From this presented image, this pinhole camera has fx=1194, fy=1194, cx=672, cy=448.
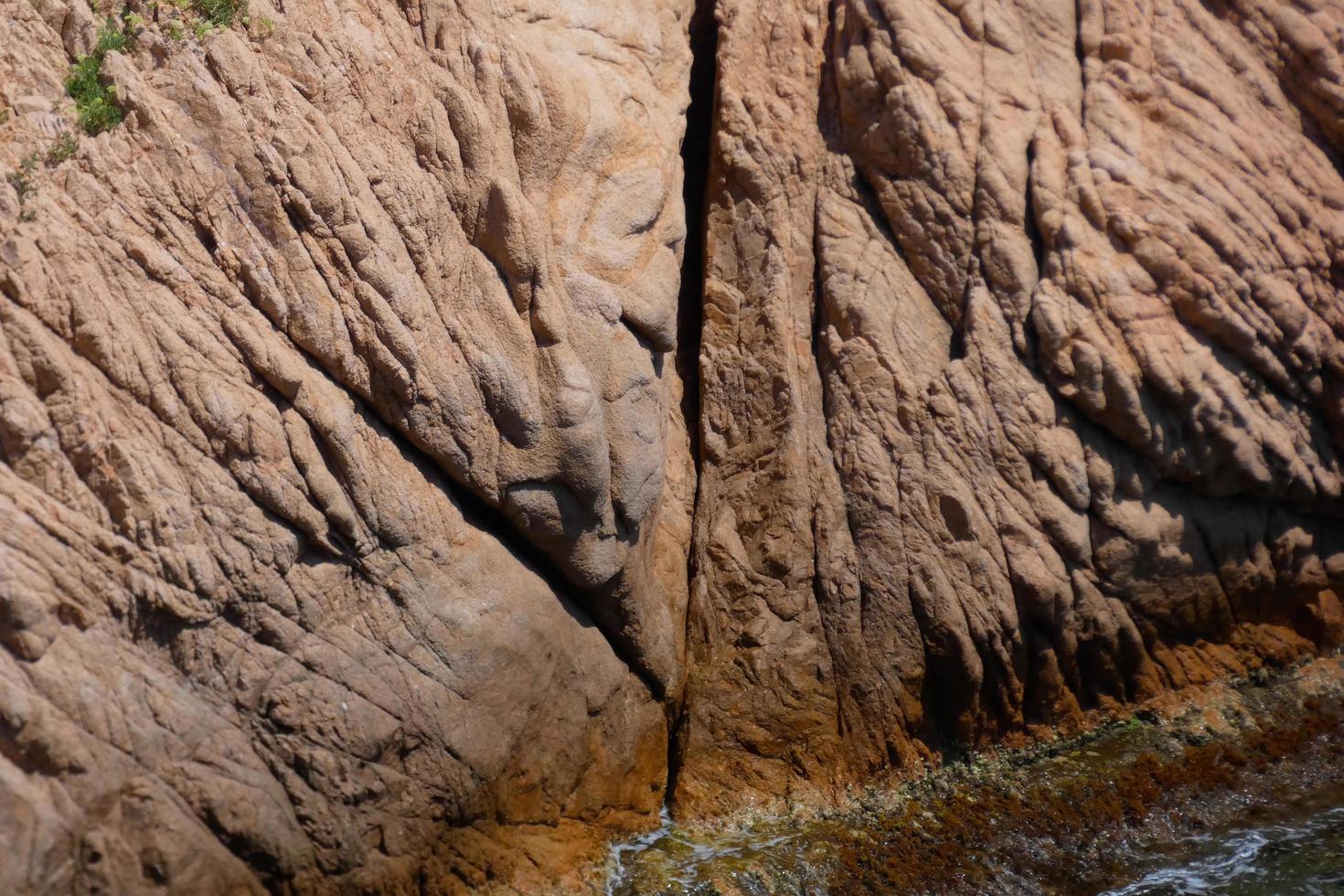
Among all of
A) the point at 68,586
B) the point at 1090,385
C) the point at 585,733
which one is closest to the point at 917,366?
the point at 1090,385

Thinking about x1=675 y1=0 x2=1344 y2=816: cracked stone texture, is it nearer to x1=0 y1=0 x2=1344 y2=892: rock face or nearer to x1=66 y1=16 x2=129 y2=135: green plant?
x1=0 y1=0 x2=1344 y2=892: rock face

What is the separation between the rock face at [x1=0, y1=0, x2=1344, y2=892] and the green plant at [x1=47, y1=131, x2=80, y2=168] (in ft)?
0.11

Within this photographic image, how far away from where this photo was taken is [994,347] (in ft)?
19.1

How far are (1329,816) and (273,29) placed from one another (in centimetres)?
563

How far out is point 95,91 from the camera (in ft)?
13.9

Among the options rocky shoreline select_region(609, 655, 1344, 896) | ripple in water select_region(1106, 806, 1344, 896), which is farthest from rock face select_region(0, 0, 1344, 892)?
ripple in water select_region(1106, 806, 1344, 896)

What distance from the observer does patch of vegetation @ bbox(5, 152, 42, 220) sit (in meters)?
3.99

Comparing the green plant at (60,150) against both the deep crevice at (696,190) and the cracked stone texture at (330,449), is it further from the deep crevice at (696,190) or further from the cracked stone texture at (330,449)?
the deep crevice at (696,190)

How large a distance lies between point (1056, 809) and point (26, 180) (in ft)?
16.0

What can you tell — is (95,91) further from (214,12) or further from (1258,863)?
(1258,863)

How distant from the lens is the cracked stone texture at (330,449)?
12.7ft

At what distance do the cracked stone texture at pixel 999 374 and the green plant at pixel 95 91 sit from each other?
9.54 ft

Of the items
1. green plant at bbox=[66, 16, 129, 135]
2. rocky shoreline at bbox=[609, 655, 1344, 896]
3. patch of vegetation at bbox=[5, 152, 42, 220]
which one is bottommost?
rocky shoreline at bbox=[609, 655, 1344, 896]

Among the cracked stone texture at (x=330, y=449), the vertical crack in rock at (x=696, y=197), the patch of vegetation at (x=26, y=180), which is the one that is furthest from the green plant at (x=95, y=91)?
the vertical crack in rock at (x=696, y=197)
